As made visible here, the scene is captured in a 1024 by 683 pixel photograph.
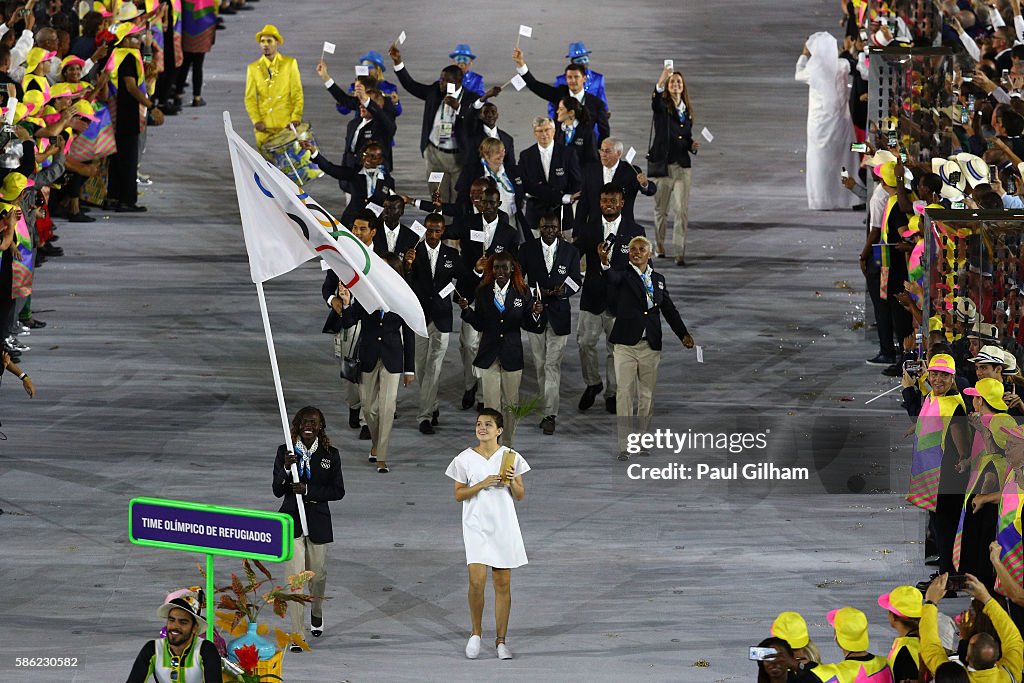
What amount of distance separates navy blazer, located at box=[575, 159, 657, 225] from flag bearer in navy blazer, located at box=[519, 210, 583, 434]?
1.33 m

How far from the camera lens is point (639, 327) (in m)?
17.4

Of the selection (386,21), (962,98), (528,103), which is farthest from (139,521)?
(386,21)

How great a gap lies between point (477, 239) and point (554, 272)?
0.83 metres

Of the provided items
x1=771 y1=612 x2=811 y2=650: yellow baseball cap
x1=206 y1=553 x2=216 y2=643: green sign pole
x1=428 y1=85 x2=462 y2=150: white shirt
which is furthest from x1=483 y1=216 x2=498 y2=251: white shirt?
x1=206 y1=553 x2=216 y2=643: green sign pole

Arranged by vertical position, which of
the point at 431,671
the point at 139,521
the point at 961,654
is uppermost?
the point at 139,521

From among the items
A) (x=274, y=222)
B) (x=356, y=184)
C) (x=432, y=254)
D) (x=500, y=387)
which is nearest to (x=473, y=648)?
(x=274, y=222)

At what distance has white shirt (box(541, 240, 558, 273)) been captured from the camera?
18.0 metres

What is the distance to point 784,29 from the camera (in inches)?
1257

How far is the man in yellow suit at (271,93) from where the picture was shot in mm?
22969

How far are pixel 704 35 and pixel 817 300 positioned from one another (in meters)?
11.0

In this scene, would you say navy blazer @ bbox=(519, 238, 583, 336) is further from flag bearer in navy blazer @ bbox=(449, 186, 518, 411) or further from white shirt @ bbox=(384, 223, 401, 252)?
white shirt @ bbox=(384, 223, 401, 252)

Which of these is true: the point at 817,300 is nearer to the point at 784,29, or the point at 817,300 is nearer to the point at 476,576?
the point at 476,576

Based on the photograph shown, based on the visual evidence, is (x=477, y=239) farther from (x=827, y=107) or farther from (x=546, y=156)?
(x=827, y=107)

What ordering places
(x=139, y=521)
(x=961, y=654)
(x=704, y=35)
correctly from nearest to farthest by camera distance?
(x=139, y=521)
(x=961, y=654)
(x=704, y=35)
